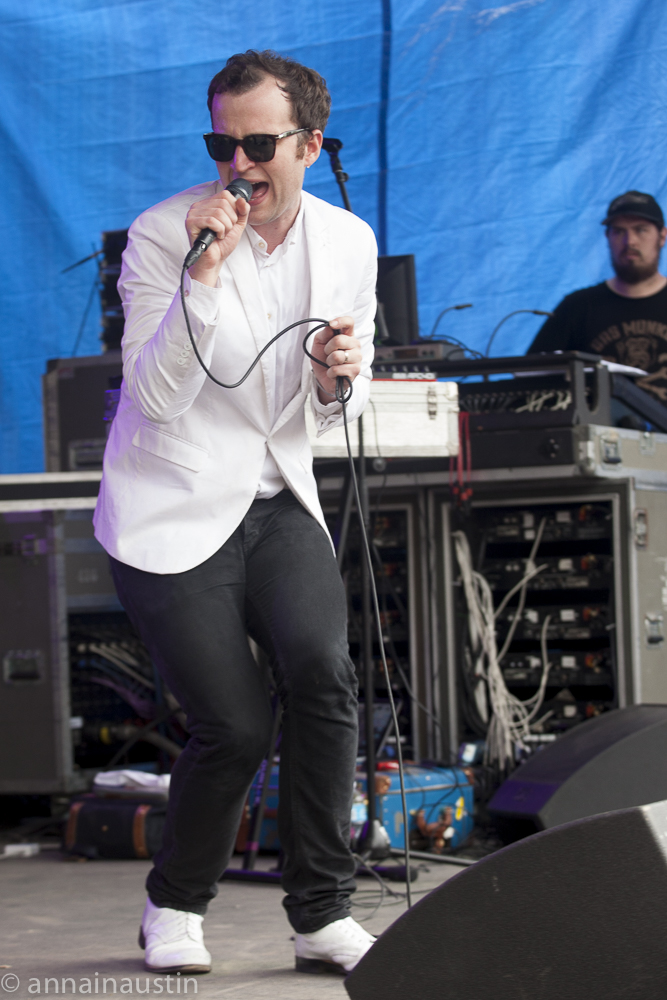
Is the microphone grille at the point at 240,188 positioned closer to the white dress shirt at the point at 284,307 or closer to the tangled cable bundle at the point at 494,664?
the white dress shirt at the point at 284,307

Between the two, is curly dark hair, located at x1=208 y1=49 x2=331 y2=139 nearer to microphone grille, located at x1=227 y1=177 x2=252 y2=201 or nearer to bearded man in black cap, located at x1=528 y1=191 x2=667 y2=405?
microphone grille, located at x1=227 y1=177 x2=252 y2=201

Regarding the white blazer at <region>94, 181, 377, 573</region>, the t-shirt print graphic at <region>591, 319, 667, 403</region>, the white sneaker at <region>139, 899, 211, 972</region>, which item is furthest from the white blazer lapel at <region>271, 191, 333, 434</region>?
the t-shirt print graphic at <region>591, 319, 667, 403</region>

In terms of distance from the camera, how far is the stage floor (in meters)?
1.99

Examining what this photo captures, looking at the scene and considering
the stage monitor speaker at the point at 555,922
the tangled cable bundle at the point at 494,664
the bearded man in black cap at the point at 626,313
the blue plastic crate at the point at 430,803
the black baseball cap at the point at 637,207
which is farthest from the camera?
the bearded man in black cap at the point at 626,313

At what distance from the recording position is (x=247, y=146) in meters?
1.90

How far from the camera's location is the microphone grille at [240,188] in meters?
1.83

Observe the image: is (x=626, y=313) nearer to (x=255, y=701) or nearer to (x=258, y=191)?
(x=258, y=191)

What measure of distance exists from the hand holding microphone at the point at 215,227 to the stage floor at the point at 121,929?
3.95 feet

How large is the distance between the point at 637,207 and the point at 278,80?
272 cm

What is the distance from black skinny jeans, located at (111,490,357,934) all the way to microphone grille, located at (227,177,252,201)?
1.91 feet

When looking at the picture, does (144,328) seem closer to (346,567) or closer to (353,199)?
(346,567)

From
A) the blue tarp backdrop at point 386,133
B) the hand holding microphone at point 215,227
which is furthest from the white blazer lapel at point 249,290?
the blue tarp backdrop at point 386,133

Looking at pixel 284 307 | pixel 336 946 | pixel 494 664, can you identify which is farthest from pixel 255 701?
pixel 494 664

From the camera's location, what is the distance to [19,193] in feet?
16.1
